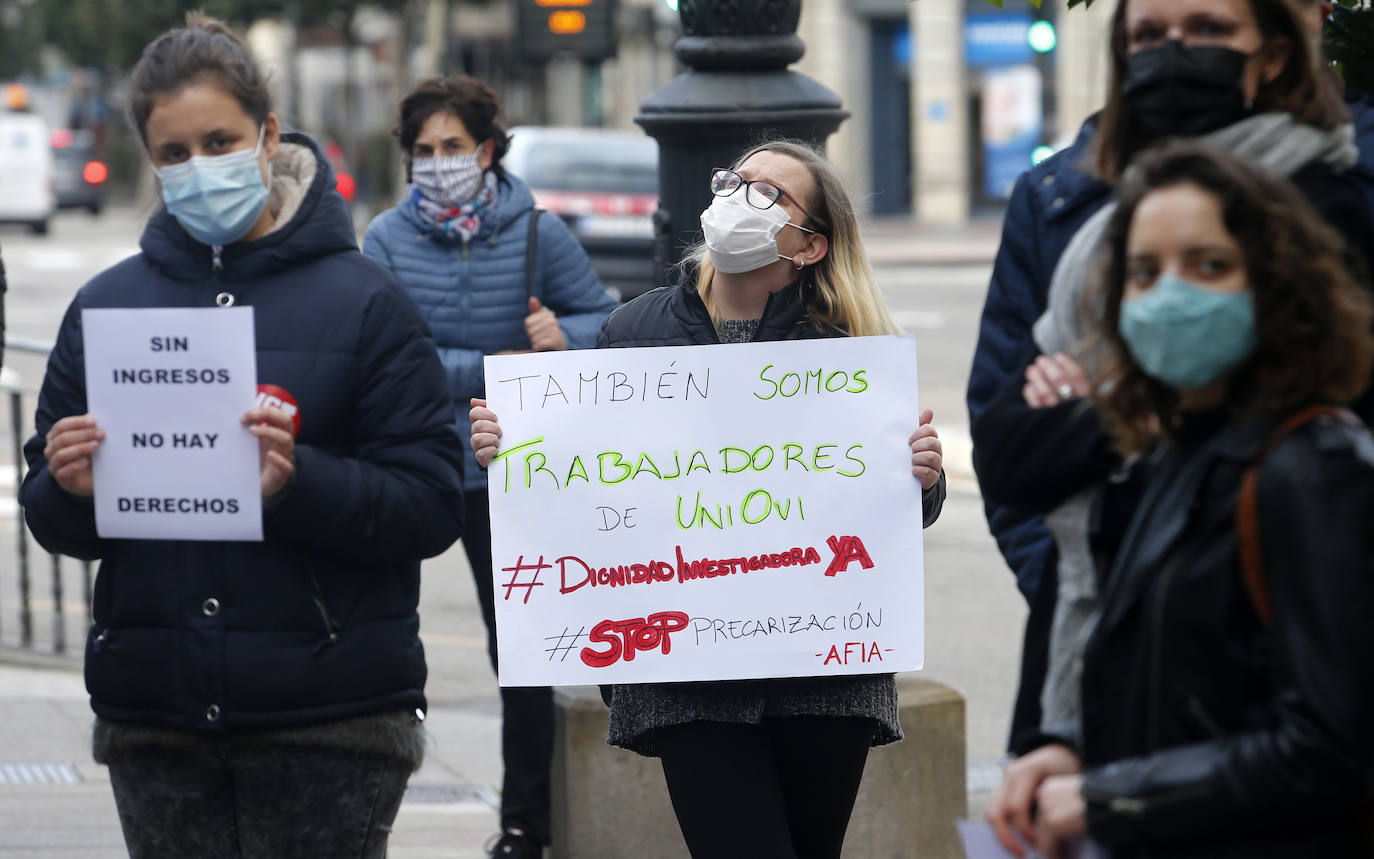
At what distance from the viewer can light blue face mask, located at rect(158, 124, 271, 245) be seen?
326 cm

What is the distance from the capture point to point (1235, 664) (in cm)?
206

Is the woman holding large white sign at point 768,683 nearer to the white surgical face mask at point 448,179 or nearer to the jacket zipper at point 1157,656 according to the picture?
the jacket zipper at point 1157,656

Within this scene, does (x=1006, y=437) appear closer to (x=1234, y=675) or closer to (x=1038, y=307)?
(x=1234, y=675)

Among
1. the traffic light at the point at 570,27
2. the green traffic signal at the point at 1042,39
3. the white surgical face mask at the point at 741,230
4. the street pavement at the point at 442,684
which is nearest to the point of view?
the white surgical face mask at the point at 741,230

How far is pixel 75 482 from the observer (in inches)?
130

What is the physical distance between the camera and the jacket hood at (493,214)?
5.68 metres

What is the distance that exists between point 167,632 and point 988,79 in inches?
1317

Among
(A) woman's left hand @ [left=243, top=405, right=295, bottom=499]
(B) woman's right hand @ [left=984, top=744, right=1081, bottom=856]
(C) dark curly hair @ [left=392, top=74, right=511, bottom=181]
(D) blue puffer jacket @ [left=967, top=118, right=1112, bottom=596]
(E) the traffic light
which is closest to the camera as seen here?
(B) woman's right hand @ [left=984, top=744, right=1081, bottom=856]

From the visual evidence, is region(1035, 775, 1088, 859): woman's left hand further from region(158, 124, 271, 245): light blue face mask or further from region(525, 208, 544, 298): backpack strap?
region(525, 208, 544, 298): backpack strap

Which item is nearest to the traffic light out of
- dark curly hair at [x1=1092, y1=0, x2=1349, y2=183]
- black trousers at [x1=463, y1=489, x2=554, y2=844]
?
black trousers at [x1=463, y1=489, x2=554, y2=844]

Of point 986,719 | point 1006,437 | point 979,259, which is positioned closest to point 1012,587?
point 986,719

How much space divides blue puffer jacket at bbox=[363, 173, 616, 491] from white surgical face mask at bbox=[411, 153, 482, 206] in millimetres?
83

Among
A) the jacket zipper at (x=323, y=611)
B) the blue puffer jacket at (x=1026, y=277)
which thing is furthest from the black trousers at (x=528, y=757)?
the blue puffer jacket at (x=1026, y=277)

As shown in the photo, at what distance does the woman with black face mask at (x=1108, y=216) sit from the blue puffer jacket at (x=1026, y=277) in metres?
0.17
